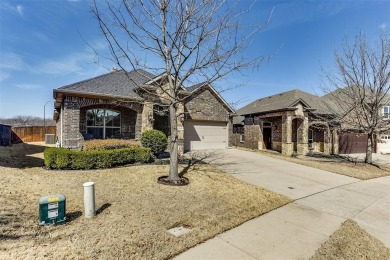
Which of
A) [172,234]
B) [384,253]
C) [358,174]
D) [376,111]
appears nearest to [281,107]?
[376,111]

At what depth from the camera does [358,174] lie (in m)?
11.8

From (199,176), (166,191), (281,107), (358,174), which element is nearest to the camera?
(166,191)

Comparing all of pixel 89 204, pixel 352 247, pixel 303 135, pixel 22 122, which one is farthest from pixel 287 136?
pixel 22 122

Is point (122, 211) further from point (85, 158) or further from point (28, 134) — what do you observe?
point (28, 134)

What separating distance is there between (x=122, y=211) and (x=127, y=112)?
9.82 meters

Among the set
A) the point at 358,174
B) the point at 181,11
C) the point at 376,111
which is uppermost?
the point at 181,11

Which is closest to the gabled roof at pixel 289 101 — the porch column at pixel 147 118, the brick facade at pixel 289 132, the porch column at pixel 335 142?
the brick facade at pixel 289 132

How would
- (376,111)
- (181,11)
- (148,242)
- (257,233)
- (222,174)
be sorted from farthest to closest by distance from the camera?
1. (376,111)
2. (222,174)
3. (181,11)
4. (257,233)
5. (148,242)

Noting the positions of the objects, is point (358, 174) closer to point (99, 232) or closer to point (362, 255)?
point (362, 255)

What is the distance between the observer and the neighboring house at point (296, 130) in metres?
18.2

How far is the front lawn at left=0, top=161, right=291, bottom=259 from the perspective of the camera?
12.2 feet

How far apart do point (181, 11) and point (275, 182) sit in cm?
753

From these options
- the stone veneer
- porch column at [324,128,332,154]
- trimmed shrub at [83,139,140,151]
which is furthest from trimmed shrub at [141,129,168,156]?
porch column at [324,128,332,154]

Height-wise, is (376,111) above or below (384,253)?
above
